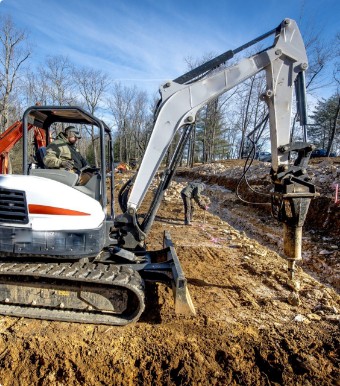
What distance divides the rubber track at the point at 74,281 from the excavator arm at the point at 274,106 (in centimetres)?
99

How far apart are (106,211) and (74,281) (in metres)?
0.92

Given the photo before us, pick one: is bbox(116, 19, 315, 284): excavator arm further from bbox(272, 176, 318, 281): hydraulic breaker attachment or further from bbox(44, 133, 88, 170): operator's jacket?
bbox(44, 133, 88, 170): operator's jacket

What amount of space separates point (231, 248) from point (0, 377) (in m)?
5.03

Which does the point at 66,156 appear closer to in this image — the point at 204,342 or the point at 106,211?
the point at 106,211

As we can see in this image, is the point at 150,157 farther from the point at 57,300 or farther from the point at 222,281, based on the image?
Answer: the point at 222,281

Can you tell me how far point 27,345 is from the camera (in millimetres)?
3082

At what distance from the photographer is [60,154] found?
3.96 meters

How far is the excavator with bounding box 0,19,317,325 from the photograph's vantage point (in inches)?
132

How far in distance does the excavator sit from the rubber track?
0.01 meters

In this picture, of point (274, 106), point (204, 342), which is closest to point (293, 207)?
point (274, 106)

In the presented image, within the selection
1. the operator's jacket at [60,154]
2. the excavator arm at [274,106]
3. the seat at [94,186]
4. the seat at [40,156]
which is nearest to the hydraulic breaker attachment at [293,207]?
the excavator arm at [274,106]

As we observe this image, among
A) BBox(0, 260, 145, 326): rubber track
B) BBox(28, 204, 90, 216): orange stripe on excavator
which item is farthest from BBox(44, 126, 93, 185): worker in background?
BBox(0, 260, 145, 326): rubber track

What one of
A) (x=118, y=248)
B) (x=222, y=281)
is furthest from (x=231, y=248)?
(x=118, y=248)

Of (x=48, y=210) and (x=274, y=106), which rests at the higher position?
(x=274, y=106)
